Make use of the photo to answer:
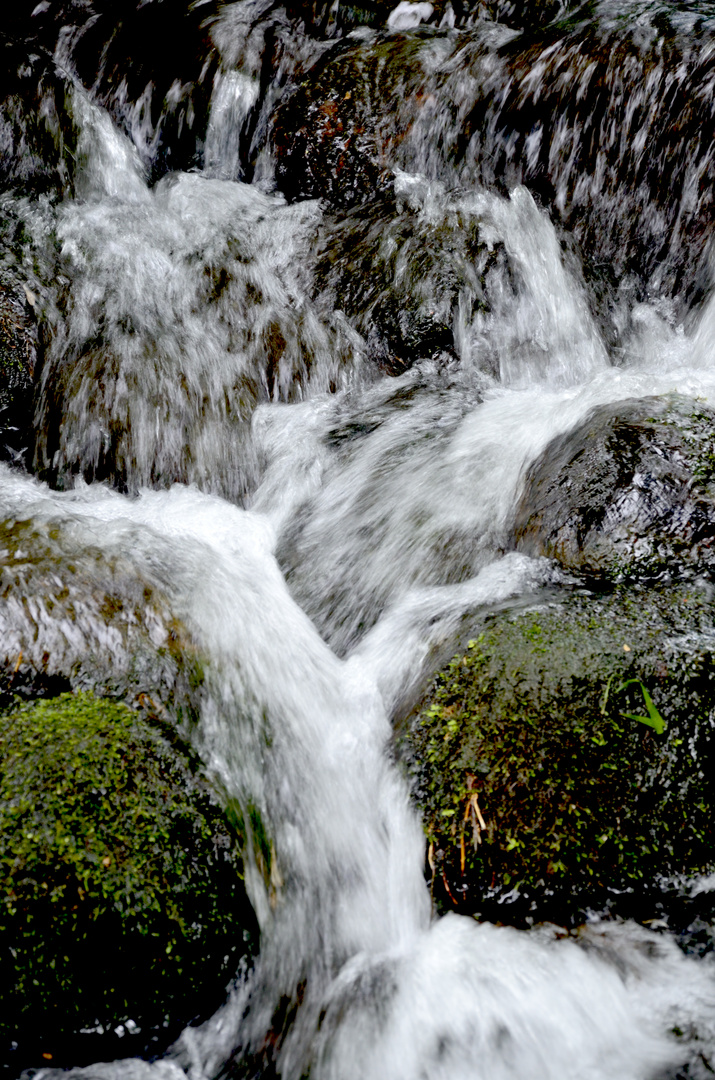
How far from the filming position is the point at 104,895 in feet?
8.11

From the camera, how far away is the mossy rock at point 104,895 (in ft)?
7.93

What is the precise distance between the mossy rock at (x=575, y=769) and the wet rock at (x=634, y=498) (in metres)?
0.41

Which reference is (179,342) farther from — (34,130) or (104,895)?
(104,895)

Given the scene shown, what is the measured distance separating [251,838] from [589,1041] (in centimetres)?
120

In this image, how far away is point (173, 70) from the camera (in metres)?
8.05

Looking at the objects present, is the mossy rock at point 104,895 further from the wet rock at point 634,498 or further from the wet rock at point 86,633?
the wet rock at point 634,498

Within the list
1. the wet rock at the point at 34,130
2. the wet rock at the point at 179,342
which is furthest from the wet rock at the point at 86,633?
the wet rock at the point at 34,130

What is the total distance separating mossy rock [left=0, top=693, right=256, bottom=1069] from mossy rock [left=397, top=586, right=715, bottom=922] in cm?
77

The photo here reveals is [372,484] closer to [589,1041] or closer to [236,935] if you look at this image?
[236,935]

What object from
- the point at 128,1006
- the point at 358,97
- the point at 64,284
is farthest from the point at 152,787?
the point at 358,97

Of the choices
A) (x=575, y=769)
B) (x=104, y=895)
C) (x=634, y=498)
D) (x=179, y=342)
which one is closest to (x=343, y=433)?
(x=179, y=342)

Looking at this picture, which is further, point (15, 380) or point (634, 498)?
point (15, 380)

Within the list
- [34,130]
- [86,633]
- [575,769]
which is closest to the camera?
[575,769]

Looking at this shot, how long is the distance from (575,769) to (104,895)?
4.97ft
